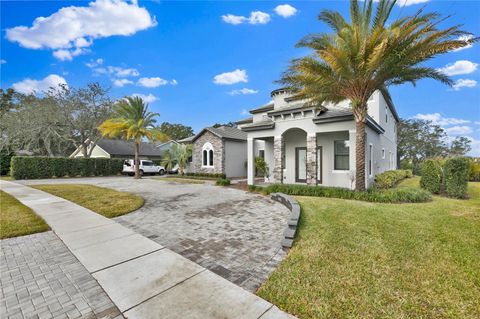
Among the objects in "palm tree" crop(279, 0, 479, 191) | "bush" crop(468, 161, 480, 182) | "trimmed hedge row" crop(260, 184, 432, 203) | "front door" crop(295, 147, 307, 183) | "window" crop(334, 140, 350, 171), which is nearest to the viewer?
"palm tree" crop(279, 0, 479, 191)

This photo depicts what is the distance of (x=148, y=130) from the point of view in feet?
66.1

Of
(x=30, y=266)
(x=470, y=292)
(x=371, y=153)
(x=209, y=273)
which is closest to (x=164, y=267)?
(x=209, y=273)

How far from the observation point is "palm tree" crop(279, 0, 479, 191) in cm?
732

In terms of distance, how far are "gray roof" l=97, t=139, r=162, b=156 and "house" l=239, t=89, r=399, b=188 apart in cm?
2558

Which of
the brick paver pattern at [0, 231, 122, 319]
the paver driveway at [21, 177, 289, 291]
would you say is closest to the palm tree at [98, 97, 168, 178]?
the paver driveway at [21, 177, 289, 291]

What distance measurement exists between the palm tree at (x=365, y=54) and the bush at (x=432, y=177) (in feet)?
13.2

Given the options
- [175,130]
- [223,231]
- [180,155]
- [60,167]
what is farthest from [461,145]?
[175,130]

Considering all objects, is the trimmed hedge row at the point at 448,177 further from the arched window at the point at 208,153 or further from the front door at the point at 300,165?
the arched window at the point at 208,153

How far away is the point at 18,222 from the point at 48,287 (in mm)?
4731

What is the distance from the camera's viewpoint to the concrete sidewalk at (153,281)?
2.59 m

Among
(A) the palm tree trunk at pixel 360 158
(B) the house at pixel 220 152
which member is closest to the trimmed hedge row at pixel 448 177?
(A) the palm tree trunk at pixel 360 158

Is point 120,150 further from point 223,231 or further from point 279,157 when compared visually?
point 223,231

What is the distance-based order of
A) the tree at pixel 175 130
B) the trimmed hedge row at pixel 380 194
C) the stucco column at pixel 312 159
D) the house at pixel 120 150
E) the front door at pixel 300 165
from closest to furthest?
the trimmed hedge row at pixel 380 194 → the stucco column at pixel 312 159 → the front door at pixel 300 165 → the house at pixel 120 150 → the tree at pixel 175 130

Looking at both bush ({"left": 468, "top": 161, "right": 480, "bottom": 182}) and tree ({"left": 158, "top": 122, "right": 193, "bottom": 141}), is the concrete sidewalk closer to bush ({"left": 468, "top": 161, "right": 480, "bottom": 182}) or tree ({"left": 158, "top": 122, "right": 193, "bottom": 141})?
bush ({"left": 468, "top": 161, "right": 480, "bottom": 182})
